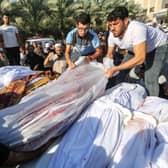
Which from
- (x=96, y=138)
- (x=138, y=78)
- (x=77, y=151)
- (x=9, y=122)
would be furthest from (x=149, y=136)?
(x=138, y=78)

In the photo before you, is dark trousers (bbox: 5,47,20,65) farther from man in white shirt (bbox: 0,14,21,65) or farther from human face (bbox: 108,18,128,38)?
human face (bbox: 108,18,128,38)

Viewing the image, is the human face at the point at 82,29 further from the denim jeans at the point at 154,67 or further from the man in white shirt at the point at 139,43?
the denim jeans at the point at 154,67

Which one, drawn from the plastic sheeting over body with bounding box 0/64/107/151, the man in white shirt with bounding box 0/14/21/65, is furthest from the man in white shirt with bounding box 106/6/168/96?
the man in white shirt with bounding box 0/14/21/65

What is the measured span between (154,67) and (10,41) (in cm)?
289

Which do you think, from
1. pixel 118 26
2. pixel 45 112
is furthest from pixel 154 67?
pixel 45 112

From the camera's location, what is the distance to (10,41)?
555cm

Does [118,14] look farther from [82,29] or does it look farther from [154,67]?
[154,67]

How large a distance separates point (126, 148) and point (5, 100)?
4.05 feet

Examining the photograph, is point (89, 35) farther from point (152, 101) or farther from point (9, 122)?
point (9, 122)

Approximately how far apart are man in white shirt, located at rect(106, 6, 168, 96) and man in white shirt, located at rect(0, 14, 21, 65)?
232 cm

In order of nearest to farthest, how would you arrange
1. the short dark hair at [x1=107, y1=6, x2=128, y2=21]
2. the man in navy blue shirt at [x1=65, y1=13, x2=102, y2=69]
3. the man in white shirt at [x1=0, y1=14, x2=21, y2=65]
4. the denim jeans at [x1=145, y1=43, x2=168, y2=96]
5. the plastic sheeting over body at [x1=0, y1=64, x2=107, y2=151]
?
the plastic sheeting over body at [x1=0, y1=64, x2=107, y2=151]
the short dark hair at [x1=107, y1=6, x2=128, y2=21]
the denim jeans at [x1=145, y1=43, x2=168, y2=96]
the man in navy blue shirt at [x1=65, y1=13, x2=102, y2=69]
the man in white shirt at [x1=0, y1=14, x2=21, y2=65]

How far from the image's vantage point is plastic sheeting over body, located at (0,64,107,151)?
7.08ft

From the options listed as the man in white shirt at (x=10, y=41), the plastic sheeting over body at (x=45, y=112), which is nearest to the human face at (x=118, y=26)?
the plastic sheeting over body at (x=45, y=112)

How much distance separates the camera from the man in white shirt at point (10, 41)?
17.9ft
